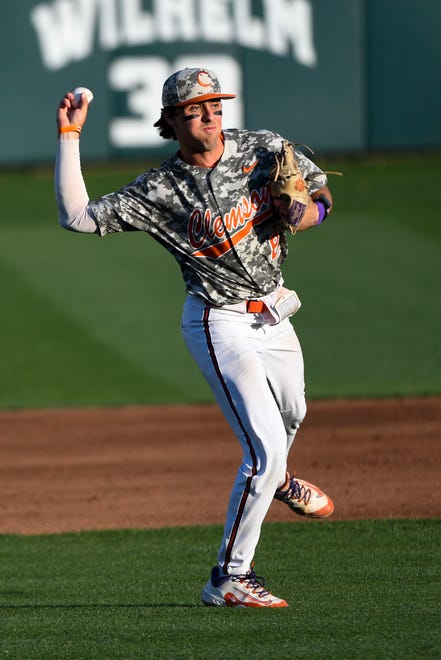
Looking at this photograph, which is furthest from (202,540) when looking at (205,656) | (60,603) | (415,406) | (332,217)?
(332,217)

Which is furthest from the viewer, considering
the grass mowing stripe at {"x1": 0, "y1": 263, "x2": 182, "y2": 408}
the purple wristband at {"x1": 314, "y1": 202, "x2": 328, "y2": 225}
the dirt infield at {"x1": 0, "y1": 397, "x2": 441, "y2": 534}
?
the grass mowing stripe at {"x1": 0, "y1": 263, "x2": 182, "y2": 408}

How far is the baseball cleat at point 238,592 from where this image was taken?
17.6 ft

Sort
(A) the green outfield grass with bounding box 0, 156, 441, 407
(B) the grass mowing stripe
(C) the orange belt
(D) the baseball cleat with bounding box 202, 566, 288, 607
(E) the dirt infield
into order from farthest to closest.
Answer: (A) the green outfield grass with bounding box 0, 156, 441, 407 < (B) the grass mowing stripe < (E) the dirt infield < (C) the orange belt < (D) the baseball cleat with bounding box 202, 566, 288, 607

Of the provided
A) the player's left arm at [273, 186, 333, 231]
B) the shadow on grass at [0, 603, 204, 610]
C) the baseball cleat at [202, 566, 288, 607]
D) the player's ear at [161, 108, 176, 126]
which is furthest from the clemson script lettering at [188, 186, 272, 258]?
the shadow on grass at [0, 603, 204, 610]

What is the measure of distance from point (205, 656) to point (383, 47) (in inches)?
572

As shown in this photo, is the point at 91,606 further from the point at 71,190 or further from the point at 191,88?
the point at 191,88

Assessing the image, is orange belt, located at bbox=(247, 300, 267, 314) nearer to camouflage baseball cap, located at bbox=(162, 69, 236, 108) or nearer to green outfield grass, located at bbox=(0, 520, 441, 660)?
camouflage baseball cap, located at bbox=(162, 69, 236, 108)

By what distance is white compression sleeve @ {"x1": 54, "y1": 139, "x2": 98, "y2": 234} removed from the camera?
5.48 m

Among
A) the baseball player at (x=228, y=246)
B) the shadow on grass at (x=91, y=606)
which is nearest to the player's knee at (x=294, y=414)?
the baseball player at (x=228, y=246)

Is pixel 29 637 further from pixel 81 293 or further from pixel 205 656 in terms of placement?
pixel 81 293

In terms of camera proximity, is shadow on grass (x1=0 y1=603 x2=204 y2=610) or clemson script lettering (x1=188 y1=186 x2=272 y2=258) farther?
shadow on grass (x1=0 y1=603 x2=204 y2=610)

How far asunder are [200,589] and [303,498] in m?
0.66

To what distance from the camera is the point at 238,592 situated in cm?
539

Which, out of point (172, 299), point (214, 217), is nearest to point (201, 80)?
point (214, 217)
